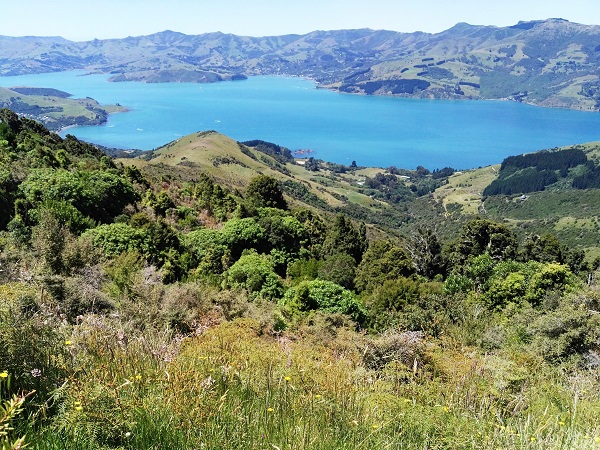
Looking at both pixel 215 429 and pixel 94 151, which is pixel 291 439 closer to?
pixel 215 429

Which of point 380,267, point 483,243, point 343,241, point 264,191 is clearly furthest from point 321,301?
point 483,243

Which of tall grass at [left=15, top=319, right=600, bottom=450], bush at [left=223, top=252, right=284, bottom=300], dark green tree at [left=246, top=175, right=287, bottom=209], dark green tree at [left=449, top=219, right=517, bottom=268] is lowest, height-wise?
dark green tree at [left=449, top=219, right=517, bottom=268]

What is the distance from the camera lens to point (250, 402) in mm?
3656

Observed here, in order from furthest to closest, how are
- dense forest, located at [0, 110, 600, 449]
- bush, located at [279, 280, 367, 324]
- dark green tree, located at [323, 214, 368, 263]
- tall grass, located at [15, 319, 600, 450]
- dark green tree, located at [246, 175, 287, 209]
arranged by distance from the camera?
1. dark green tree, located at [246, 175, 287, 209]
2. dark green tree, located at [323, 214, 368, 263]
3. bush, located at [279, 280, 367, 324]
4. dense forest, located at [0, 110, 600, 449]
5. tall grass, located at [15, 319, 600, 450]

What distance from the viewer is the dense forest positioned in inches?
127

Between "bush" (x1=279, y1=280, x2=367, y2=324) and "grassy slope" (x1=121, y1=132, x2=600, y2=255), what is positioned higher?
"bush" (x1=279, y1=280, x2=367, y2=324)

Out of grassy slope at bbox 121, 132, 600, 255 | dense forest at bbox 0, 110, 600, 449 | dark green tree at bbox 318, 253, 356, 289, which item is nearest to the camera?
dense forest at bbox 0, 110, 600, 449

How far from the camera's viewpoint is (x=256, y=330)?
10656mm

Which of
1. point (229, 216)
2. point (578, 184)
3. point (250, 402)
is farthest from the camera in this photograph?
point (578, 184)

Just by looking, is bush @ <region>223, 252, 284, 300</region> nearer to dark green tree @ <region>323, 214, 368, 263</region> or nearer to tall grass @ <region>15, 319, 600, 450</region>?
dark green tree @ <region>323, 214, 368, 263</region>

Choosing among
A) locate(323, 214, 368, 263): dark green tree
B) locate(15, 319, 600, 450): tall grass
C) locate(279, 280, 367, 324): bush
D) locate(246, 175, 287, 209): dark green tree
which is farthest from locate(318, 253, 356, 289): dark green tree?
locate(15, 319, 600, 450): tall grass

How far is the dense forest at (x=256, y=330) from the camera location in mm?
3217

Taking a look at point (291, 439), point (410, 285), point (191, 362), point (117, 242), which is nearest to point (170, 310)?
point (191, 362)

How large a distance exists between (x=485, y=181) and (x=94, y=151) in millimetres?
121382
